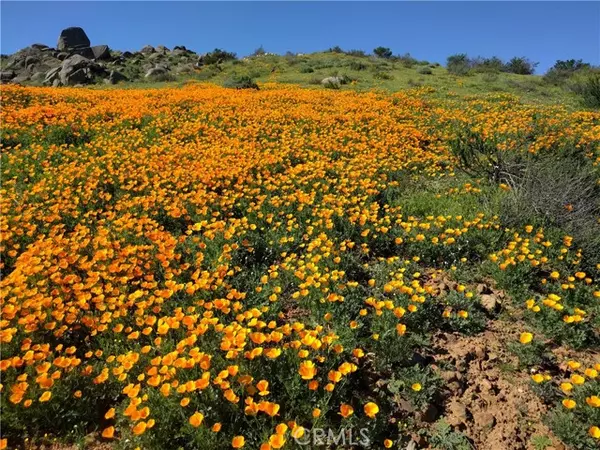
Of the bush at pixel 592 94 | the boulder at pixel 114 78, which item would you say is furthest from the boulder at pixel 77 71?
→ the bush at pixel 592 94

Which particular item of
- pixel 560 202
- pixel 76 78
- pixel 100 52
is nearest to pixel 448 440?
pixel 560 202

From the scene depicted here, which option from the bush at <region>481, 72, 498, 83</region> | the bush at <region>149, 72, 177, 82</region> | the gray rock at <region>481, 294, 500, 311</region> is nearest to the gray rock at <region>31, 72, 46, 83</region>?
the bush at <region>149, 72, 177, 82</region>

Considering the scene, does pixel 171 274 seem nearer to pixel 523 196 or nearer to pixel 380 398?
pixel 380 398

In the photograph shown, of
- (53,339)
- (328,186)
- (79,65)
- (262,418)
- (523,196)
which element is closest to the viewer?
(262,418)

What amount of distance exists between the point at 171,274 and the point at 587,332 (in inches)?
187

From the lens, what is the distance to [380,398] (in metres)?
3.74

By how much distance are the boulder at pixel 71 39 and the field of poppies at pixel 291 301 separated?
149ft

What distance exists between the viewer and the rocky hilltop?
99.1 feet

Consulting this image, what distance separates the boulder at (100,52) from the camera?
4181 centimetres

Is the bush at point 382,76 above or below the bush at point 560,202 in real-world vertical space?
above

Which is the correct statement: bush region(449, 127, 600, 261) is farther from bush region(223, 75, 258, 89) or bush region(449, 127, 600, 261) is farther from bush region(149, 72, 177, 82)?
bush region(149, 72, 177, 82)

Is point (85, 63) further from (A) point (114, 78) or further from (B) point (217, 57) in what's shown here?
(B) point (217, 57)

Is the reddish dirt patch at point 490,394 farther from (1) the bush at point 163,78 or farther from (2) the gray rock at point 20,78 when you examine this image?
(2) the gray rock at point 20,78

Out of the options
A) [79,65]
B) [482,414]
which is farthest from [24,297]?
[79,65]
